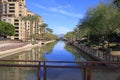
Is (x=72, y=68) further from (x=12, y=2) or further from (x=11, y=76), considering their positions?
(x=12, y=2)

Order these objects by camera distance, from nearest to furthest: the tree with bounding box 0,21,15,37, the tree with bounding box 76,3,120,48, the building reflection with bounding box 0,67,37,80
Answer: the building reflection with bounding box 0,67,37,80
the tree with bounding box 76,3,120,48
the tree with bounding box 0,21,15,37

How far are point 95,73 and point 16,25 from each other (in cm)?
17867

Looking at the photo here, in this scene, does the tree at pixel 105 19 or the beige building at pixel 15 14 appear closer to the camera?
the tree at pixel 105 19

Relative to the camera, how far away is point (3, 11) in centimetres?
19400

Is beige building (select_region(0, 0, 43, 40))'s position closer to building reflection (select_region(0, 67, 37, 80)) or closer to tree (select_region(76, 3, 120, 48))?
tree (select_region(76, 3, 120, 48))

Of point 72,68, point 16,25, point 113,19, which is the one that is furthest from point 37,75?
point 16,25

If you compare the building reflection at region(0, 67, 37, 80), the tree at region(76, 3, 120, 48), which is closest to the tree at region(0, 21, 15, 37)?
the tree at region(76, 3, 120, 48)

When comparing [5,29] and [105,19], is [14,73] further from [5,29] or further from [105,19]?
[5,29]

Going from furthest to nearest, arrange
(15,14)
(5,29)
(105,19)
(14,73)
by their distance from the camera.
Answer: (15,14)
(5,29)
(105,19)
(14,73)

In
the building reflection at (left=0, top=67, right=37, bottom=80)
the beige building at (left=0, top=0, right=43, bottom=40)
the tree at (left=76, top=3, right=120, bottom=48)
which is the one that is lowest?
the building reflection at (left=0, top=67, right=37, bottom=80)

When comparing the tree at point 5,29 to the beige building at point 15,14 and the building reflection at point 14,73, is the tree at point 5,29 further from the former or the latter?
the building reflection at point 14,73

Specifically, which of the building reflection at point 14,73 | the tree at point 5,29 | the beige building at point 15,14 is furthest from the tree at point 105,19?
the beige building at point 15,14

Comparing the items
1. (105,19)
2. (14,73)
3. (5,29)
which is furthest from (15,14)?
(14,73)

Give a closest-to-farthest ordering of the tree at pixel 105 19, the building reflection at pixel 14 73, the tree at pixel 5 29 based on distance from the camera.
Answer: the building reflection at pixel 14 73
the tree at pixel 105 19
the tree at pixel 5 29
